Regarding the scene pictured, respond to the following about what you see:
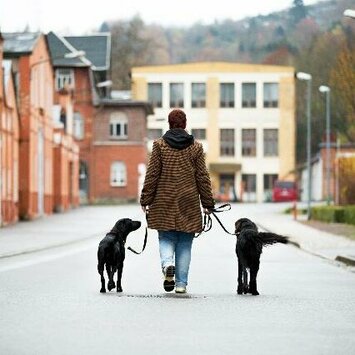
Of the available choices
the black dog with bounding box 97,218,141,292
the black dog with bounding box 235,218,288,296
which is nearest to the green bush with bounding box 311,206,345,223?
the black dog with bounding box 97,218,141,292

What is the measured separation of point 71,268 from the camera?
2081 centimetres

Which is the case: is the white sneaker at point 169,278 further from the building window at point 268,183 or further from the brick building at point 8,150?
the building window at point 268,183

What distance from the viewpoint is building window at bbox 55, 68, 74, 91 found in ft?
301

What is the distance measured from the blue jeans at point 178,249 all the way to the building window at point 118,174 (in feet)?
262

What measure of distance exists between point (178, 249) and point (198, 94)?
343 ft

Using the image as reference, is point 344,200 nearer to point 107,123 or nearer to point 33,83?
point 33,83

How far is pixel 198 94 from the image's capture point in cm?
11825

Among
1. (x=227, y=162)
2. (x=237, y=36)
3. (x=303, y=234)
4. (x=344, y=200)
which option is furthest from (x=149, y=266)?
(x=237, y=36)

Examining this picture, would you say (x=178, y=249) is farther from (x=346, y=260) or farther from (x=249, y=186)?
(x=249, y=186)

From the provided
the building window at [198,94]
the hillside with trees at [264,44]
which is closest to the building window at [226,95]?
the building window at [198,94]

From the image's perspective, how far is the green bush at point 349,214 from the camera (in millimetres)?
46750

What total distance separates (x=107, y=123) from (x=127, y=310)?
83.0m

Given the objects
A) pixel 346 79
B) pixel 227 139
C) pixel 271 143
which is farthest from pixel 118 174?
pixel 346 79

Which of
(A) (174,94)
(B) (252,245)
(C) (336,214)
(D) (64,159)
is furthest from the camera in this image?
(A) (174,94)
